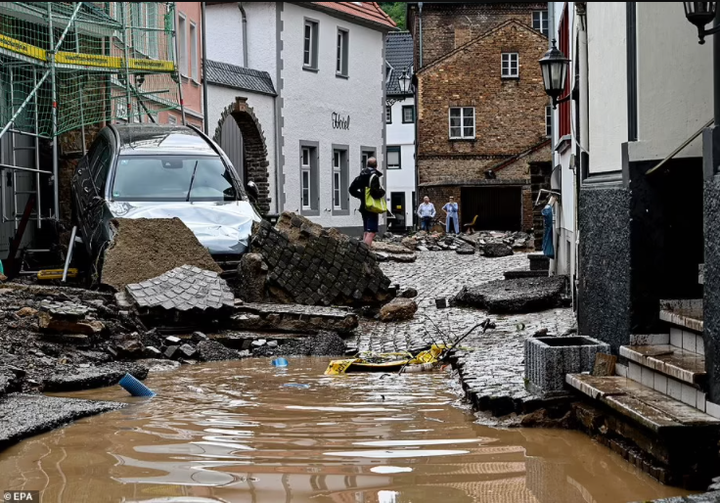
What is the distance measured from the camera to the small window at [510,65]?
163 ft

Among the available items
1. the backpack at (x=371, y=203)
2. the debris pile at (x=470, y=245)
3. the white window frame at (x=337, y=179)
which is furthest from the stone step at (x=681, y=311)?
the white window frame at (x=337, y=179)

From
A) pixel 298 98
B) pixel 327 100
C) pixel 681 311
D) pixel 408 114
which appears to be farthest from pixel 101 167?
pixel 408 114

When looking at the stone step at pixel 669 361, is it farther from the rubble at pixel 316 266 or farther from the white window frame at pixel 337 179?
the white window frame at pixel 337 179

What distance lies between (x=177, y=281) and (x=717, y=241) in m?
8.00

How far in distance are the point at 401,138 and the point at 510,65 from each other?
548 inches

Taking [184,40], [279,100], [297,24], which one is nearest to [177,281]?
[184,40]

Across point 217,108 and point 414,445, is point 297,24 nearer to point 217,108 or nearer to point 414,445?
point 217,108

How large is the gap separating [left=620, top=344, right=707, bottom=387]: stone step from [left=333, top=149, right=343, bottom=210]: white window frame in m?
29.2

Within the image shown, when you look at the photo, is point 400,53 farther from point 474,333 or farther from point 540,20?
point 474,333

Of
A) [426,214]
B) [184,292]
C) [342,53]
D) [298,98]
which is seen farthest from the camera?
[426,214]

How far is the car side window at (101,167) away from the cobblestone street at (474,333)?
430 cm

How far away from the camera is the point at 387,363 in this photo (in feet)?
33.8

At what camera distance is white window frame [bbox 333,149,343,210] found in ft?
119

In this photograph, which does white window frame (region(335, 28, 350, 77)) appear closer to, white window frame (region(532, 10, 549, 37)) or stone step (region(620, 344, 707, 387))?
white window frame (region(532, 10, 549, 37))
